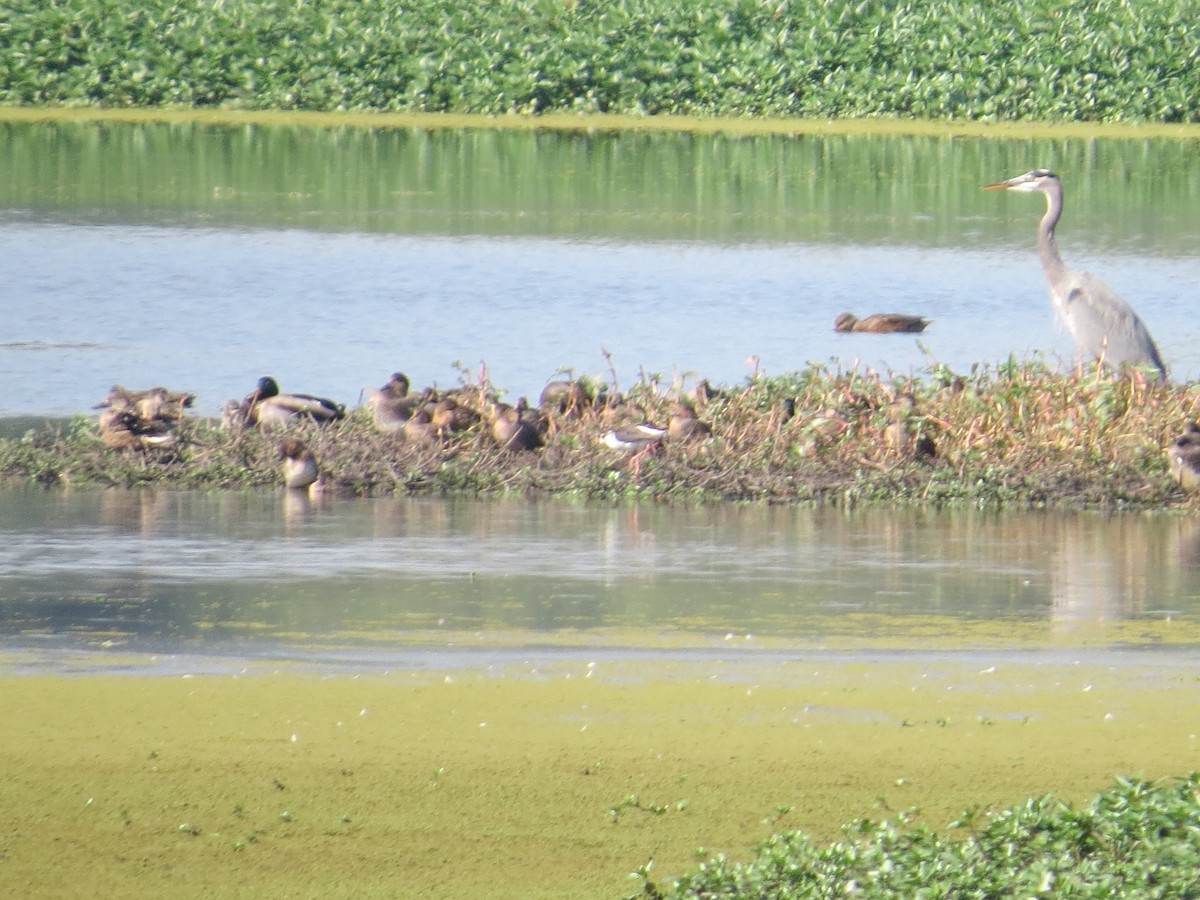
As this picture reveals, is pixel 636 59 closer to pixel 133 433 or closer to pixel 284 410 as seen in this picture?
pixel 284 410

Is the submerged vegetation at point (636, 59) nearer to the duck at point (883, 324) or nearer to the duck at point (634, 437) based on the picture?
the duck at point (883, 324)

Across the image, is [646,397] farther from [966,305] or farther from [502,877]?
[966,305]

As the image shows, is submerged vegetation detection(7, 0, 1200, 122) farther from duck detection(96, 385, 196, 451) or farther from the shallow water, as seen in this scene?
duck detection(96, 385, 196, 451)

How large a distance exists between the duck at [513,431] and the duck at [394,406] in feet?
1.47

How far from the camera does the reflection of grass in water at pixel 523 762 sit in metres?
6.05

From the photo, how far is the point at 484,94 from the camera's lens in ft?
125

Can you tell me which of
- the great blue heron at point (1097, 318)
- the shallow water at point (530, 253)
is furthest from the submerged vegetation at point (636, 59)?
the great blue heron at point (1097, 318)

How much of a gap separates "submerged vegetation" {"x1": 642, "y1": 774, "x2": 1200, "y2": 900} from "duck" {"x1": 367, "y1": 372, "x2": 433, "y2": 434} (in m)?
6.34

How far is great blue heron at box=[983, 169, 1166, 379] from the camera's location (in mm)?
13391

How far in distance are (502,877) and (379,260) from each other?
59.7 ft

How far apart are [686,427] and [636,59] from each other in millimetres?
27376

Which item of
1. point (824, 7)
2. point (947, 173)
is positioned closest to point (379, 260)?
point (947, 173)

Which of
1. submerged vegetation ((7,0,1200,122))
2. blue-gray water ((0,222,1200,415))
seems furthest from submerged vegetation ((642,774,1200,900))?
submerged vegetation ((7,0,1200,122))

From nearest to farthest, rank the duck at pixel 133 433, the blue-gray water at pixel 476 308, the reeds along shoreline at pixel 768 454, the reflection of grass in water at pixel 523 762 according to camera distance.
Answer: the reflection of grass in water at pixel 523 762 < the reeds along shoreline at pixel 768 454 < the duck at pixel 133 433 < the blue-gray water at pixel 476 308
